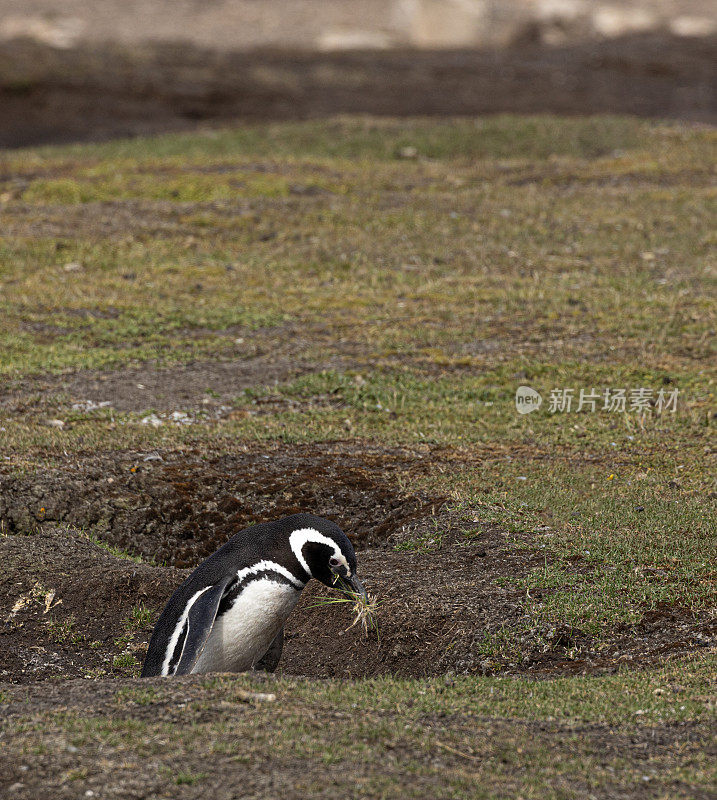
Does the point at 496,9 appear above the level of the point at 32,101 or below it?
above

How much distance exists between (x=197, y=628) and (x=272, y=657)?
86cm

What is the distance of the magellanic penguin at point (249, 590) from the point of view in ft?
21.5

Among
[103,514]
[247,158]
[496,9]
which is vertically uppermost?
[496,9]

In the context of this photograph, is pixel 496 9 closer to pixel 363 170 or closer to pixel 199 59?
pixel 199 59

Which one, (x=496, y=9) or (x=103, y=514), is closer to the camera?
(x=103, y=514)

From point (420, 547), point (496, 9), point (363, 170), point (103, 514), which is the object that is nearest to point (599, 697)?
point (420, 547)

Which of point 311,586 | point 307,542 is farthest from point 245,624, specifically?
point 311,586

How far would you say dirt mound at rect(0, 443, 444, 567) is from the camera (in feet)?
30.2

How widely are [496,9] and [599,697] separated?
206 feet

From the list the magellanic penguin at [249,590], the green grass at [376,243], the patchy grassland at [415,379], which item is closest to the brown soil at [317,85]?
the green grass at [376,243]

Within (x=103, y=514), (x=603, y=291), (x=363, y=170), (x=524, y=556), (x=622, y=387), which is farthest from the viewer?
(x=363, y=170)

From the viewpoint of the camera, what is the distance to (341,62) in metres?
47.6

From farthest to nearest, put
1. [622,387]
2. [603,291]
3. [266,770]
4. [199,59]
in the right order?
1. [199,59]
2. [603,291]
3. [622,387]
4. [266,770]

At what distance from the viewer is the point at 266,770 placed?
4418 mm
